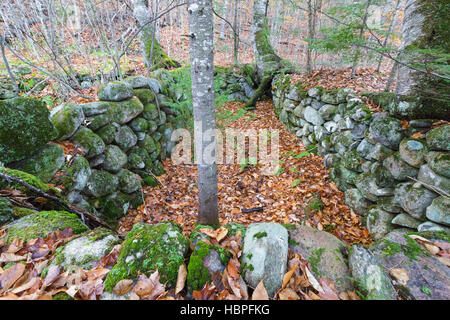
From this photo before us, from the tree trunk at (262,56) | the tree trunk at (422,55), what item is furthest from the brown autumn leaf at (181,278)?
the tree trunk at (262,56)

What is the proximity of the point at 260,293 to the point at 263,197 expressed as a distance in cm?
285

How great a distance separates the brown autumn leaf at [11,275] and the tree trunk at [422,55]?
13.2 ft

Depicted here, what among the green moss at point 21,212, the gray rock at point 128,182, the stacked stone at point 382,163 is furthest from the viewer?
the gray rock at point 128,182

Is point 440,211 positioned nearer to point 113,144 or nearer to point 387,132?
point 387,132

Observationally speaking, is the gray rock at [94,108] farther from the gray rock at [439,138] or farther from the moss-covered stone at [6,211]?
the gray rock at [439,138]

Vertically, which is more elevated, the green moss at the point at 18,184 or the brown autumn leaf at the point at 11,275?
the green moss at the point at 18,184

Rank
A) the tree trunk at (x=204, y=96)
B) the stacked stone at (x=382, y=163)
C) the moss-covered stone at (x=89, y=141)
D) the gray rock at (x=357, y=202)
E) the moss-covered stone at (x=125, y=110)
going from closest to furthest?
the tree trunk at (x=204, y=96), the stacked stone at (x=382, y=163), the moss-covered stone at (x=89, y=141), the gray rock at (x=357, y=202), the moss-covered stone at (x=125, y=110)

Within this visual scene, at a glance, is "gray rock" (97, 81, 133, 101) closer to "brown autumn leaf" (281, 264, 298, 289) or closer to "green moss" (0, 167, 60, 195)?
"green moss" (0, 167, 60, 195)

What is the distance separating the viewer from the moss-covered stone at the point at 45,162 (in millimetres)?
2430

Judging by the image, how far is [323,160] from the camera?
15.0 ft

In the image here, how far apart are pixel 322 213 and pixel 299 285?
2434 millimetres

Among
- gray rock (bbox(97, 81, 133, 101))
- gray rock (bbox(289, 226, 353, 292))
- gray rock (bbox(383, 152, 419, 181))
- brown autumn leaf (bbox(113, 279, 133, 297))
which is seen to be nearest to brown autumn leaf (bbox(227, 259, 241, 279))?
gray rock (bbox(289, 226, 353, 292))

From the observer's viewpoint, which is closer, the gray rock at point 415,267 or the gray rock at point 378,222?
the gray rock at point 415,267
